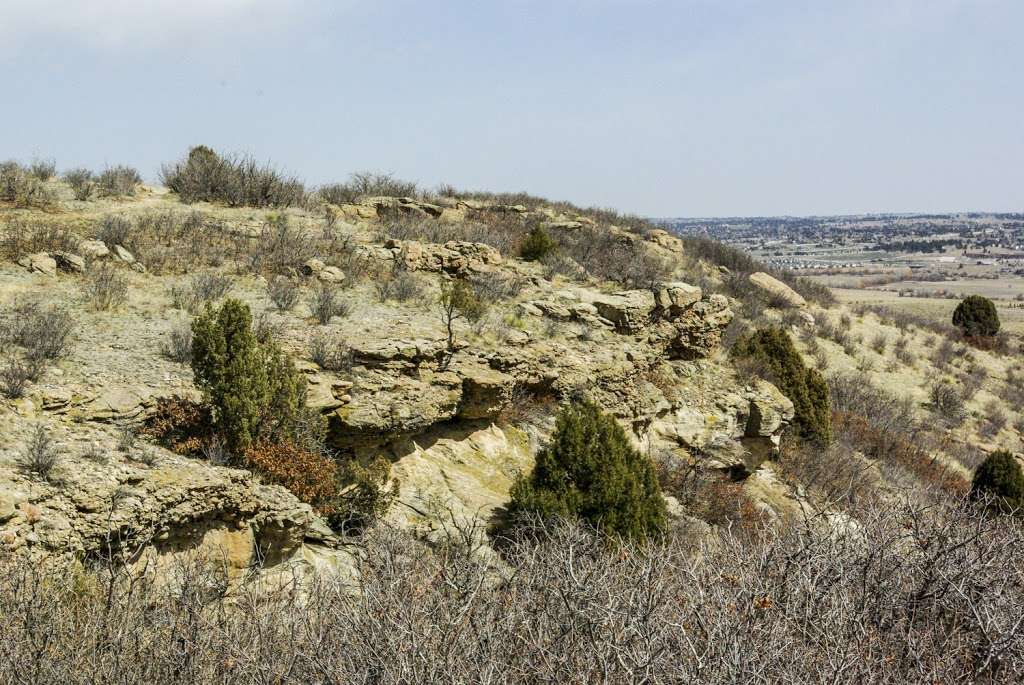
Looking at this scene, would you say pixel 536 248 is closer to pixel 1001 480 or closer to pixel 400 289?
pixel 400 289

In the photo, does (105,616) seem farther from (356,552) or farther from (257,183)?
(257,183)

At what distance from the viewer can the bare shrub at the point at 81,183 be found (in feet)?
47.1

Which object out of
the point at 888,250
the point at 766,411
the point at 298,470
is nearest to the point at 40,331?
the point at 298,470

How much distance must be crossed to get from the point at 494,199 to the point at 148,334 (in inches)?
699

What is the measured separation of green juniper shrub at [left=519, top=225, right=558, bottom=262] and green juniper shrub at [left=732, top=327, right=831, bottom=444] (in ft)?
15.3

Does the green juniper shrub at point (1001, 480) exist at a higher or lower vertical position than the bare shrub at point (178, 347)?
lower

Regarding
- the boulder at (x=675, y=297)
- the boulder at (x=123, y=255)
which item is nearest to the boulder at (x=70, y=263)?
the boulder at (x=123, y=255)

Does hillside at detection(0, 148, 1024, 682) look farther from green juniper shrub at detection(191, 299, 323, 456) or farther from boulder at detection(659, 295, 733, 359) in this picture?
green juniper shrub at detection(191, 299, 323, 456)

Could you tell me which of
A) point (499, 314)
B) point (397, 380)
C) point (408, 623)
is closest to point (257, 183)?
point (499, 314)

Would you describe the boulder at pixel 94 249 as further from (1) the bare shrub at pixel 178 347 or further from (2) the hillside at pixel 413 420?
(1) the bare shrub at pixel 178 347

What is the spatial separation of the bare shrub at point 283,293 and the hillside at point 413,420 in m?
0.05

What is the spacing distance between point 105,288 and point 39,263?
60.7 inches

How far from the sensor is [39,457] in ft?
18.2

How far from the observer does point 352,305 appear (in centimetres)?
1054
